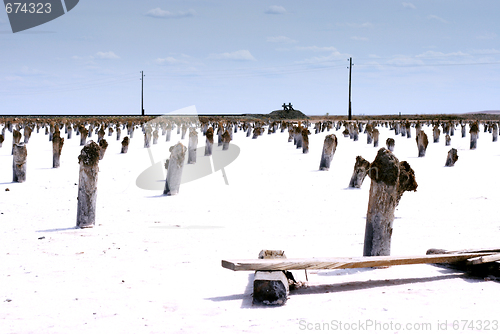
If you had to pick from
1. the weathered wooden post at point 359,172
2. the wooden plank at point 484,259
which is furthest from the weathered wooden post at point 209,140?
the wooden plank at point 484,259

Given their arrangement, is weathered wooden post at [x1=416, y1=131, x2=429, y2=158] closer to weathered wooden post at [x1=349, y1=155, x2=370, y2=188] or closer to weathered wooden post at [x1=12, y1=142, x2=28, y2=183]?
weathered wooden post at [x1=349, y1=155, x2=370, y2=188]

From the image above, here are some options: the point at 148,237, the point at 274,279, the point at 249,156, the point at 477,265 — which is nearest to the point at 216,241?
the point at 148,237

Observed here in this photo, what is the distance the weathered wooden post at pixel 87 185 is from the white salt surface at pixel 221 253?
27 cm

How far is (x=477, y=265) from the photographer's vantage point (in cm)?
502

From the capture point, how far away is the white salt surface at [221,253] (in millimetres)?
4039

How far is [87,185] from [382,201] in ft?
15.5

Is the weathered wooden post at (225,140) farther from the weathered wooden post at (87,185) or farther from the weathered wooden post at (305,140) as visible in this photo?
the weathered wooden post at (87,185)

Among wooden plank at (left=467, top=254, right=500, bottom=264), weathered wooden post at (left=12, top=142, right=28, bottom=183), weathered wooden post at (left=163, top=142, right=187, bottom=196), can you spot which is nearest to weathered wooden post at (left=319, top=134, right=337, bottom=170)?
weathered wooden post at (left=163, top=142, right=187, bottom=196)

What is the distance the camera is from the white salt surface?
4.04 m

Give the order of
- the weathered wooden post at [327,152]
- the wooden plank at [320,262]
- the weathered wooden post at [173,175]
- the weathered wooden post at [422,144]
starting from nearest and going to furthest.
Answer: the wooden plank at [320,262]
the weathered wooden post at [173,175]
the weathered wooden post at [327,152]
the weathered wooden post at [422,144]

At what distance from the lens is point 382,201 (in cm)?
543

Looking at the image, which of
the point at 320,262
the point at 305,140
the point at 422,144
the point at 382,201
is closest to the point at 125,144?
the point at 305,140

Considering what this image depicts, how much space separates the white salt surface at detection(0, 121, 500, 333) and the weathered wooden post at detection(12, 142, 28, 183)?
0.32 m

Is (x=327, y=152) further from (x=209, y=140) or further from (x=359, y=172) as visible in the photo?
(x=209, y=140)
